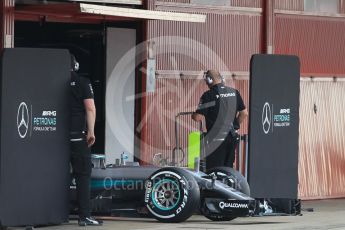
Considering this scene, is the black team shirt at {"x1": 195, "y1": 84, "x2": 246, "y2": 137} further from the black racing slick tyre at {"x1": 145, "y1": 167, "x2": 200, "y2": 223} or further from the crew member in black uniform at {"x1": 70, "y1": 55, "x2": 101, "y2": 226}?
the crew member in black uniform at {"x1": 70, "y1": 55, "x2": 101, "y2": 226}

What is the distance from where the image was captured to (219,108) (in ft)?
55.3

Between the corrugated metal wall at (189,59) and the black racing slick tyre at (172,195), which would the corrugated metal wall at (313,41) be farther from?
the black racing slick tyre at (172,195)

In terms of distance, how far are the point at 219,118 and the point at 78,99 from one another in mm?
2793

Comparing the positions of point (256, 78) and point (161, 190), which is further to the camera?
point (256, 78)

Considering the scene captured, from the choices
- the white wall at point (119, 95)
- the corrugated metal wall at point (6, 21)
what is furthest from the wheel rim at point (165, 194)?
the corrugated metal wall at point (6, 21)

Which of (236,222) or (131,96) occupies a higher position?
(131,96)

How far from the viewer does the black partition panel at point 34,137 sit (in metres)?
14.0

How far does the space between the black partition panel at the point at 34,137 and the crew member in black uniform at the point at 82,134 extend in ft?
0.42

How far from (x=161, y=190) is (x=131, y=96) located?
128 inches

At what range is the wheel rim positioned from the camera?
1538 centimetres

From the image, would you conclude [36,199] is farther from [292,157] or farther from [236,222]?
[292,157]

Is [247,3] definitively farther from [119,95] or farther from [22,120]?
[22,120]

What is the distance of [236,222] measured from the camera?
52.6 feet

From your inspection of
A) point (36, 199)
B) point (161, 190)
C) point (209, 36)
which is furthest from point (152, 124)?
point (36, 199)
